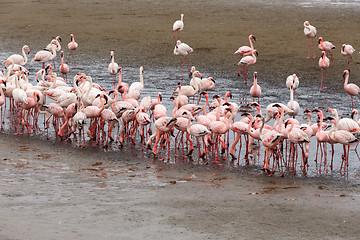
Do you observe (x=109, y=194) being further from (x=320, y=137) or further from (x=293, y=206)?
(x=320, y=137)

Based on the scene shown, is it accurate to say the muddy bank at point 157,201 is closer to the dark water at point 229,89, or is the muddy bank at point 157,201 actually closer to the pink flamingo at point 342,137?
the pink flamingo at point 342,137

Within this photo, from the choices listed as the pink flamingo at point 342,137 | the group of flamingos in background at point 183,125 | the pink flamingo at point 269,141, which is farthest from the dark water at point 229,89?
the pink flamingo at point 342,137

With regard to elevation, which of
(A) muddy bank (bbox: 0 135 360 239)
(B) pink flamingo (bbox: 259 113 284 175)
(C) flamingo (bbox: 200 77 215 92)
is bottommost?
(A) muddy bank (bbox: 0 135 360 239)

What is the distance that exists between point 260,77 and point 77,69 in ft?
15.2

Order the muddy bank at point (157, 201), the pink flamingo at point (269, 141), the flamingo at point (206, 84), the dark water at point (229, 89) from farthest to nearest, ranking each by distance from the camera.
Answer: the flamingo at point (206, 84) < the dark water at point (229, 89) < the pink flamingo at point (269, 141) < the muddy bank at point (157, 201)

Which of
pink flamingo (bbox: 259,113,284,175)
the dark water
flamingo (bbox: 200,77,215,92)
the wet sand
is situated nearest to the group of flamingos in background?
pink flamingo (bbox: 259,113,284,175)

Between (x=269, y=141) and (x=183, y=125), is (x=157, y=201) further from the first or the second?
(x=183, y=125)

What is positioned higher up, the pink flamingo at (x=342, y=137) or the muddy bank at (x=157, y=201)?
the pink flamingo at (x=342, y=137)

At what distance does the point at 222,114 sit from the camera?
938 cm

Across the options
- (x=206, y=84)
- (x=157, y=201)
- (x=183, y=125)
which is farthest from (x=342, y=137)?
(x=206, y=84)

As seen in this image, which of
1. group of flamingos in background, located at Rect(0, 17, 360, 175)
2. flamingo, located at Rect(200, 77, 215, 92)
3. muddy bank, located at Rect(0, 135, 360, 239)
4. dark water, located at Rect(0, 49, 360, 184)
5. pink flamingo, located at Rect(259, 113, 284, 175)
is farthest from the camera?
flamingo, located at Rect(200, 77, 215, 92)

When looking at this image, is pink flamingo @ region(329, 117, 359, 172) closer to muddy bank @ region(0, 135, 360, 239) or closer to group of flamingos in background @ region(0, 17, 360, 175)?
group of flamingos in background @ region(0, 17, 360, 175)

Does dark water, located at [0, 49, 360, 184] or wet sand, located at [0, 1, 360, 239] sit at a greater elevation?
dark water, located at [0, 49, 360, 184]

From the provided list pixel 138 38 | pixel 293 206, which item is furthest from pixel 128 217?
pixel 138 38
